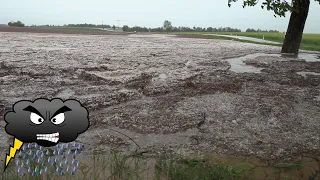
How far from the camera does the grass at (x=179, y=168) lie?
3.58m

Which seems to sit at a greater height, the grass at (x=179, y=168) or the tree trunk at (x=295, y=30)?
the tree trunk at (x=295, y=30)

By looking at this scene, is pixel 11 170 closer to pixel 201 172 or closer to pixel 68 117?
pixel 68 117

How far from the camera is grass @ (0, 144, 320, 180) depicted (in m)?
3.58

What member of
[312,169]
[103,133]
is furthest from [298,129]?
[103,133]

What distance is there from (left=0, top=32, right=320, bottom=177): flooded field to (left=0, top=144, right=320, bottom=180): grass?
0.31m

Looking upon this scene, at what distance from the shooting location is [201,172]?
372 cm

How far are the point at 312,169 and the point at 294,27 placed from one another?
49.0 feet

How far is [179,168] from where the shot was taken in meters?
3.69

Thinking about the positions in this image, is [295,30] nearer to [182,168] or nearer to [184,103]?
[184,103]

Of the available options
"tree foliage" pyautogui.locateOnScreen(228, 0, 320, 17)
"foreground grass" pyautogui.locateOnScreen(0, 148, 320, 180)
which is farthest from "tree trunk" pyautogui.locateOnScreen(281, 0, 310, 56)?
"foreground grass" pyautogui.locateOnScreen(0, 148, 320, 180)

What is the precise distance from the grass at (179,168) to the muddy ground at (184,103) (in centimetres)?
31

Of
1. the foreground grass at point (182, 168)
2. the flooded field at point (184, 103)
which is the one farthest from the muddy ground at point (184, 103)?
the foreground grass at point (182, 168)

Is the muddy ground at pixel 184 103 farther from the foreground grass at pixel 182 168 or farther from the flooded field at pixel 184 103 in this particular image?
the foreground grass at pixel 182 168

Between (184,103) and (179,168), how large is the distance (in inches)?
127
